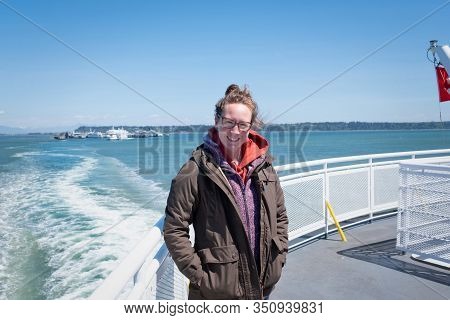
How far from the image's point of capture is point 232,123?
188cm

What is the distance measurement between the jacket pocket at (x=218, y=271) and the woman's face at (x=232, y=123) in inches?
19.8

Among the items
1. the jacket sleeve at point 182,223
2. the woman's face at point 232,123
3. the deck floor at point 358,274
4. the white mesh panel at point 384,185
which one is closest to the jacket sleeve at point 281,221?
the woman's face at point 232,123

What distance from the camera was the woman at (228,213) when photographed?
1736mm

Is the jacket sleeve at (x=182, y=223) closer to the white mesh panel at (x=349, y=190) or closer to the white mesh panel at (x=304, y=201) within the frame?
the white mesh panel at (x=304, y=201)

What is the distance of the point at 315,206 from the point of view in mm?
5215

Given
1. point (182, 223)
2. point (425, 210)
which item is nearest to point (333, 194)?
point (425, 210)

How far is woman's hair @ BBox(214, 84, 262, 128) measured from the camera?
1.89 meters

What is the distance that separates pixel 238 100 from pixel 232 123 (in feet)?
0.38

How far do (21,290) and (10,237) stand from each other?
357 centimetres

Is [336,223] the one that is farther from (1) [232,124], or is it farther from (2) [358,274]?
(1) [232,124]

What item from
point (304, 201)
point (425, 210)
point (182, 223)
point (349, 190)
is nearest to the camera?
point (182, 223)

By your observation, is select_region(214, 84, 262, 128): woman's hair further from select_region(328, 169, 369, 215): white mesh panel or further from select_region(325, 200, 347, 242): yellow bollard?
select_region(328, 169, 369, 215): white mesh panel
